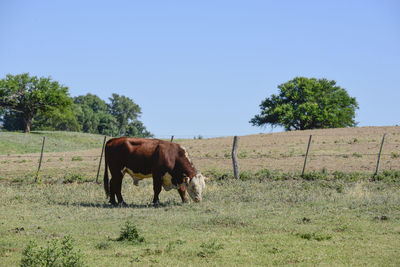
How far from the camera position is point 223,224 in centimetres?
1233

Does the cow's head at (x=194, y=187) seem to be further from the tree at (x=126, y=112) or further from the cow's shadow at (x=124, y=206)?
the tree at (x=126, y=112)

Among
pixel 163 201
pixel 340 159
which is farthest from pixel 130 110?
pixel 163 201

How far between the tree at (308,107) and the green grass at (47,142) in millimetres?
23119

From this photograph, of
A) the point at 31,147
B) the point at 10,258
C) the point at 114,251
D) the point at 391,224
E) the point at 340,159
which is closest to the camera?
the point at 10,258

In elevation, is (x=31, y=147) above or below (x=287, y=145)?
below

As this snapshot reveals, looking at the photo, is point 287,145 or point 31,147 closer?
point 287,145

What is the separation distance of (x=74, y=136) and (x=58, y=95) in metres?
→ 6.24

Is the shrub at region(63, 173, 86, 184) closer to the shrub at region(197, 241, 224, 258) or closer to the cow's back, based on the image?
the cow's back

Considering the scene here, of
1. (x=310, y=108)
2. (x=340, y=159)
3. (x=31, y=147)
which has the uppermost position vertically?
(x=310, y=108)

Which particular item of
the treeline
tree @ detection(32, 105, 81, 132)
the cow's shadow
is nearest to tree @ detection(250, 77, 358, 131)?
the treeline

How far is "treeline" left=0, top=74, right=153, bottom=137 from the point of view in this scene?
68.0m

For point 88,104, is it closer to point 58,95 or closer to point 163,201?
point 58,95

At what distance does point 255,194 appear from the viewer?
1762 cm

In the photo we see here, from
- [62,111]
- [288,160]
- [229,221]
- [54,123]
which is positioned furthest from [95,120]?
[229,221]
